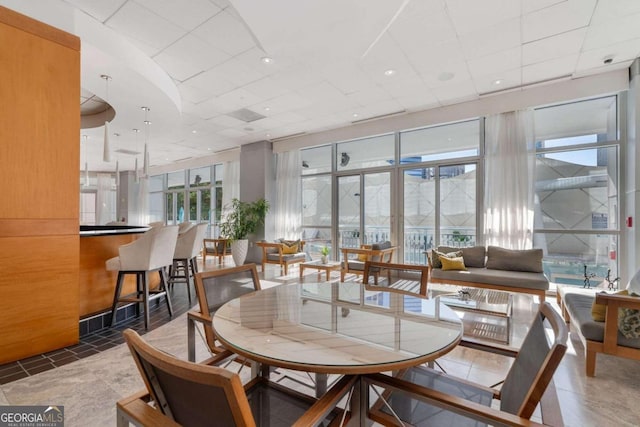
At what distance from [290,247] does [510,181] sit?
14.2ft

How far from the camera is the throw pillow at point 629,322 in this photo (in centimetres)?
214

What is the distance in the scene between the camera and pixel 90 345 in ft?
8.96

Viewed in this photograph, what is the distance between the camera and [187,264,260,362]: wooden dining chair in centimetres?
170

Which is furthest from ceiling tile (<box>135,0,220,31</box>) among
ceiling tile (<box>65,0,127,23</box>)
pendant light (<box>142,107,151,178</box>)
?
pendant light (<box>142,107,151,178</box>)

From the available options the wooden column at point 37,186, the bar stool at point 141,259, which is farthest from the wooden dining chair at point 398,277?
the wooden column at point 37,186

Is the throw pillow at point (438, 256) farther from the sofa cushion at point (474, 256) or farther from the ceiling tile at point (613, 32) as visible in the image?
the ceiling tile at point (613, 32)

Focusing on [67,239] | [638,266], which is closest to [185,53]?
[67,239]

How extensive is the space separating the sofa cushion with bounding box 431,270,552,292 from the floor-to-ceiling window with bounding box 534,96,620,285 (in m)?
1.09

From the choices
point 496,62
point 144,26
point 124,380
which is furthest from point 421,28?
point 124,380

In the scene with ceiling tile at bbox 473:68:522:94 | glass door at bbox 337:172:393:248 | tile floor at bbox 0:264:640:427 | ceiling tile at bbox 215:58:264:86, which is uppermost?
ceiling tile at bbox 473:68:522:94

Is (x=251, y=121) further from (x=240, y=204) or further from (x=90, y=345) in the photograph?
(x=90, y=345)

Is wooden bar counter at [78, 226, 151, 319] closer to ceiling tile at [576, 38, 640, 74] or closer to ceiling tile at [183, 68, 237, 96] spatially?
ceiling tile at [183, 68, 237, 96]

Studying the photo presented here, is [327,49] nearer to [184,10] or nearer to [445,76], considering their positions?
[184,10]

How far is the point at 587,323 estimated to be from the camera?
2312mm
